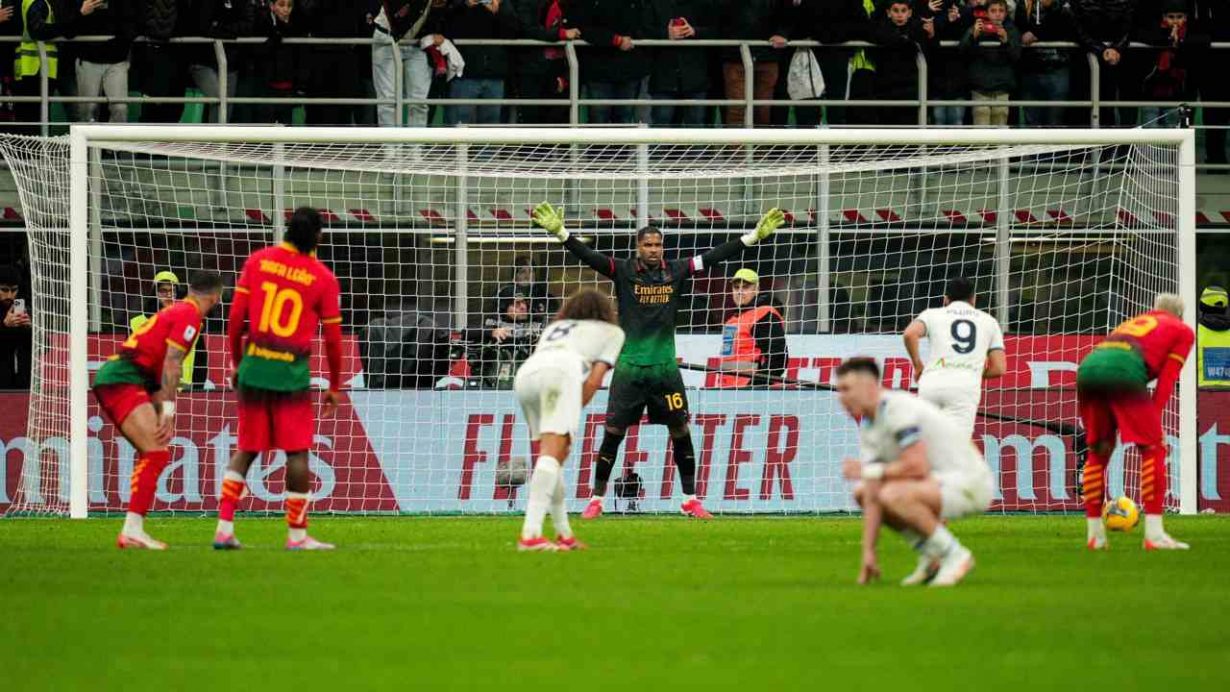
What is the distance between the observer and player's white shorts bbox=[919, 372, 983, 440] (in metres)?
15.6

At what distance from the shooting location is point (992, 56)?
22.5m

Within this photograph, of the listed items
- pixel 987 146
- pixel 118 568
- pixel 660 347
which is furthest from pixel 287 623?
pixel 987 146

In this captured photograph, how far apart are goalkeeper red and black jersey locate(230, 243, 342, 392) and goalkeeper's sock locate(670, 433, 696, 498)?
5749 mm

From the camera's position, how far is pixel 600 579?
10.6 metres

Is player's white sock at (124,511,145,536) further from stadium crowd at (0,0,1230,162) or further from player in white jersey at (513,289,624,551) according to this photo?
stadium crowd at (0,0,1230,162)

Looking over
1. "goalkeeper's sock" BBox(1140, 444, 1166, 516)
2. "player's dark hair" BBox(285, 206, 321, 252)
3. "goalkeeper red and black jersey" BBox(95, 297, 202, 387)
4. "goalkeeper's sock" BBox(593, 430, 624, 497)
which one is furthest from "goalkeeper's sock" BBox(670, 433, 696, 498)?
"player's dark hair" BBox(285, 206, 321, 252)

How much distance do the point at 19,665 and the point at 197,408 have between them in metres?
12.1

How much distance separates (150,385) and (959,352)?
6.44m

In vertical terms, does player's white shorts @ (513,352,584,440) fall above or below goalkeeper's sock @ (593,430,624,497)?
above

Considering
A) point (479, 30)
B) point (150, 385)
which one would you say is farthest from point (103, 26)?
point (150, 385)

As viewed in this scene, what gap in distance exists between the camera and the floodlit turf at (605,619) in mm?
7035

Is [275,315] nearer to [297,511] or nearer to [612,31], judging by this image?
[297,511]

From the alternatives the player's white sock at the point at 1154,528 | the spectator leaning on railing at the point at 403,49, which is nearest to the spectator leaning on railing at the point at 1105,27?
the spectator leaning on railing at the point at 403,49

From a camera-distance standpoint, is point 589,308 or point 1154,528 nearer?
point 589,308
